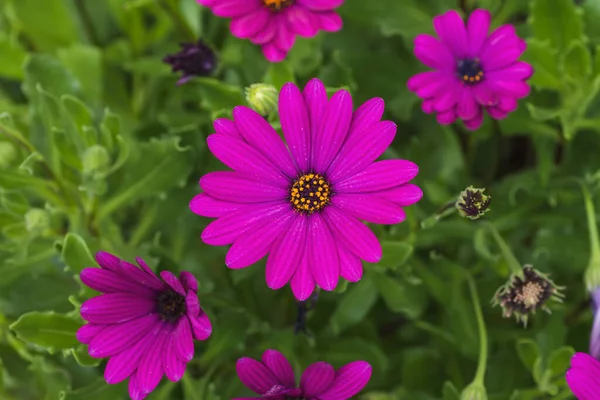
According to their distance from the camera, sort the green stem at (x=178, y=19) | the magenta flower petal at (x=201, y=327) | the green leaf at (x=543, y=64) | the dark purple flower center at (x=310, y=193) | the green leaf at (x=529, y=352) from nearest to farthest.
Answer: the magenta flower petal at (x=201, y=327), the dark purple flower center at (x=310, y=193), the green leaf at (x=529, y=352), the green leaf at (x=543, y=64), the green stem at (x=178, y=19)

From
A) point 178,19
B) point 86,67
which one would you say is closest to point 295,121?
point 178,19

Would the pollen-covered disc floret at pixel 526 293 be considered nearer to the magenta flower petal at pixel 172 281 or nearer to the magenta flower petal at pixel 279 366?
the magenta flower petal at pixel 279 366

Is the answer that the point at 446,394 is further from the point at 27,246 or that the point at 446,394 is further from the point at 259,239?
the point at 27,246

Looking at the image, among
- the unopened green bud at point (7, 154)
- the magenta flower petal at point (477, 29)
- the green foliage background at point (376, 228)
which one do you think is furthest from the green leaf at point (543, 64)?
the unopened green bud at point (7, 154)

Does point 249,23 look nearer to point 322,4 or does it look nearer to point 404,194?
point 322,4

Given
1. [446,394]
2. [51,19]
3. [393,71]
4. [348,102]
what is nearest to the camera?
[348,102]

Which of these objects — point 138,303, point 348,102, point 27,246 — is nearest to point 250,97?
point 348,102
